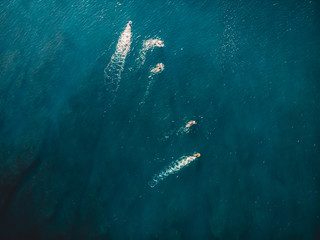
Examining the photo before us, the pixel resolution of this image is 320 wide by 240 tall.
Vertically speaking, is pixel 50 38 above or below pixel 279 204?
above

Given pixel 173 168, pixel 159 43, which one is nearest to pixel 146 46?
pixel 159 43

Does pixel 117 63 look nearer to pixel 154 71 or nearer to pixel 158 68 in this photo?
pixel 154 71

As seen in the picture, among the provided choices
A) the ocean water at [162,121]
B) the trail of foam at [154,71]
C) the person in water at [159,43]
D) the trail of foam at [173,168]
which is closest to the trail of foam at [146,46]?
the person in water at [159,43]

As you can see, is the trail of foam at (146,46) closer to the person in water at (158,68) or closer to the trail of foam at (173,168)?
the person in water at (158,68)

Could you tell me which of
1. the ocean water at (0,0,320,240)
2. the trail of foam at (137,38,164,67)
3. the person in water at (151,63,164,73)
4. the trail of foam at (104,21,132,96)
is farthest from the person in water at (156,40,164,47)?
the trail of foam at (104,21,132,96)

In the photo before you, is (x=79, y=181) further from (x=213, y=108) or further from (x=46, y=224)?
(x=213, y=108)

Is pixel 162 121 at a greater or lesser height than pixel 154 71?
lesser

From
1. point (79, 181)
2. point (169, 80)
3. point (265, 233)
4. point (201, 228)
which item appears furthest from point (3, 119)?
point (265, 233)
